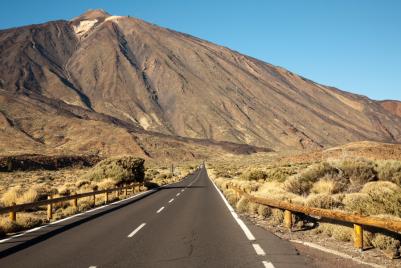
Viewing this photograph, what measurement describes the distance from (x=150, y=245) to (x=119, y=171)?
26.2 metres

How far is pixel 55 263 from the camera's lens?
812 cm

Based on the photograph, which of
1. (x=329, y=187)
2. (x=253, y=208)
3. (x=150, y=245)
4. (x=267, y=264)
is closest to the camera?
(x=267, y=264)

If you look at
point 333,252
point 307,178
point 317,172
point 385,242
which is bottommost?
point 333,252

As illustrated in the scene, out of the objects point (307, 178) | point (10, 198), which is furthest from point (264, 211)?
point (10, 198)

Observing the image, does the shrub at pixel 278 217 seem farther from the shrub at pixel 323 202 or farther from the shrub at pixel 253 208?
the shrub at pixel 253 208

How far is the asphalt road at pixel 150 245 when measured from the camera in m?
8.14

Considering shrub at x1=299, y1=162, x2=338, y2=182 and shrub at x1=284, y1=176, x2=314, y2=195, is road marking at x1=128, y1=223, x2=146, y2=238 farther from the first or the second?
shrub at x1=299, y1=162, x2=338, y2=182

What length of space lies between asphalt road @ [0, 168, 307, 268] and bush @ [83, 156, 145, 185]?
805 inches

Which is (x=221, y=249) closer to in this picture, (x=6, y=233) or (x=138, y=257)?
(x=138, y=257)

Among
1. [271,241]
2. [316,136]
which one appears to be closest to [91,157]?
[271,241]

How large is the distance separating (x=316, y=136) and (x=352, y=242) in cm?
19455

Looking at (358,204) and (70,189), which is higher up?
(358,204)

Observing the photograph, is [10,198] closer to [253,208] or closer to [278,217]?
[253,208]

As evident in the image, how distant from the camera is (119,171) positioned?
35.4m
